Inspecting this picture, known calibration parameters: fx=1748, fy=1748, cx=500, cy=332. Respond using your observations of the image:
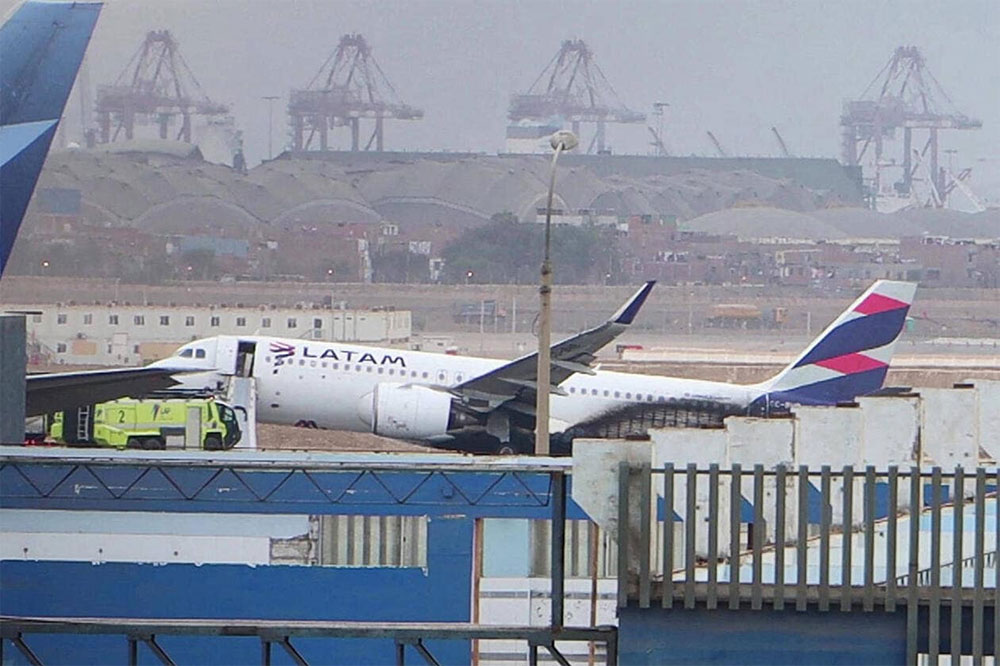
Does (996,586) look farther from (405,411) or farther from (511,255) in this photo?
(511,255)

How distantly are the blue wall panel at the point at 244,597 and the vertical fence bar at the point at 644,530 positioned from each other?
2.66 metres

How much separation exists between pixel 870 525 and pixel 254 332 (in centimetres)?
2329

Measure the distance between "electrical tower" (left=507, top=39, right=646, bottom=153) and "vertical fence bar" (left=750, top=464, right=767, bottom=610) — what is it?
36085 mm

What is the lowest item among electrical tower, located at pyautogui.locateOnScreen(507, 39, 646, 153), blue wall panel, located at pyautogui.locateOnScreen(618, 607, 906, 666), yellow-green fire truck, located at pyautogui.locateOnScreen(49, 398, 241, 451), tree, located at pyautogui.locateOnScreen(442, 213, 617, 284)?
yellow-green fire truck, located at pyautogui.locateOnScreen(49, 398, 241, 451)

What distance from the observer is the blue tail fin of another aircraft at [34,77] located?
35.3 feet

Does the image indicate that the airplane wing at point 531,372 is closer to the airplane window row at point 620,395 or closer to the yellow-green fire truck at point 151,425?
the airplane window row at point 620,395

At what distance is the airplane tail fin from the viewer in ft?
67.0

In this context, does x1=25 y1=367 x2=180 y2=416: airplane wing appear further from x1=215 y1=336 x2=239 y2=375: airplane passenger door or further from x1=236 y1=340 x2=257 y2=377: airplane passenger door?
x1=236 y1=340 x2=257 y2=377: airplane passenger door

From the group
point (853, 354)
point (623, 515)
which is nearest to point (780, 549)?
point (623, 515)

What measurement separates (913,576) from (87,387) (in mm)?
13279

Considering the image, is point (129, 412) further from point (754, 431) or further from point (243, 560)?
point (754, 431)

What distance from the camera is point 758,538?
4.22 meters

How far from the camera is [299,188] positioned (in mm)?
31375

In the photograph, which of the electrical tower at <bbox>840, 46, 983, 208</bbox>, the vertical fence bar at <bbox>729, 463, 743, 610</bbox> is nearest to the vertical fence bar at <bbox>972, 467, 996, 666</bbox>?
the vertical fence bar at <bbox>729, 463, 743, 610</bbox>
